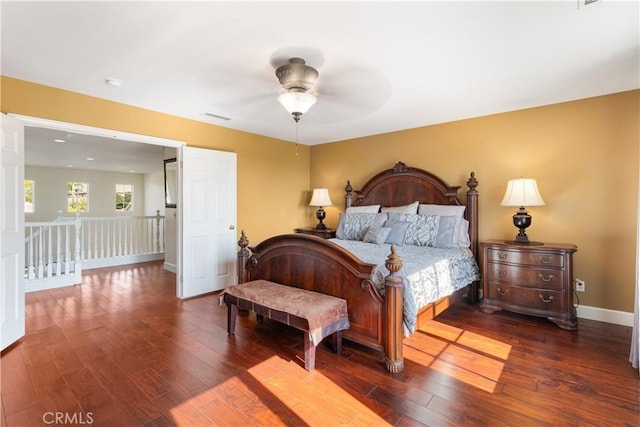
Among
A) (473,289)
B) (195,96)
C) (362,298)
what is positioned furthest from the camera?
(473,289)

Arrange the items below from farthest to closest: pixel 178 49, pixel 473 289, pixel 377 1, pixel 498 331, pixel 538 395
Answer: pixel 473 289
pixel 498 331
pixel 178 49
pixel 538 395
pixel 377 1

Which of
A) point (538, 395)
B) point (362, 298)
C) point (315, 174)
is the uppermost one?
point (315, 174)

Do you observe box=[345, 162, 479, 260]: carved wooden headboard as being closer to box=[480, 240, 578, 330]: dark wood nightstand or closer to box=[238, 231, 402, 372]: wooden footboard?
box=[480, 240, 578, 330]: dark wood nightstand

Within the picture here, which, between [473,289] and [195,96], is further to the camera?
[473,289]

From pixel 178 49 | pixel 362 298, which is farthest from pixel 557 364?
pixel 178 49

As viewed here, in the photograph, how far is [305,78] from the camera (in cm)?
248

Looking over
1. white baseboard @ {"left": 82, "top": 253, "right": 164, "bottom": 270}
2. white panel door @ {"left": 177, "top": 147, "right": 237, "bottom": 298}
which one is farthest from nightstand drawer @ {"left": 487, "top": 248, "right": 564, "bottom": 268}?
white baseboard @ {"left": 82, "top": 253, "right": 164, "bottom": 270}

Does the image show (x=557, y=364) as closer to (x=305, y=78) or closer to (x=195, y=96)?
(x=305, y=78)

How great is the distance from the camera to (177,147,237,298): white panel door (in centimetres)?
397

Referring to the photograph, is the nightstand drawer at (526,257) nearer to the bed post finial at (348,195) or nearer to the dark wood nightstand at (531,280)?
the dark wood nightstand at (531,280)

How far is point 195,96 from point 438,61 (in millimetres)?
2439

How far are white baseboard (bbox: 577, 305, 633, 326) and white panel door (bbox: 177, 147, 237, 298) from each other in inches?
174

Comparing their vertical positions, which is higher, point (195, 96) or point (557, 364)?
point (195, 96)

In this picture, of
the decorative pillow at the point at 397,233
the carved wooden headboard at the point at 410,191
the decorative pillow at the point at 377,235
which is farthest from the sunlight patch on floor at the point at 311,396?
the carved wooden headboard at the point at 410,191
